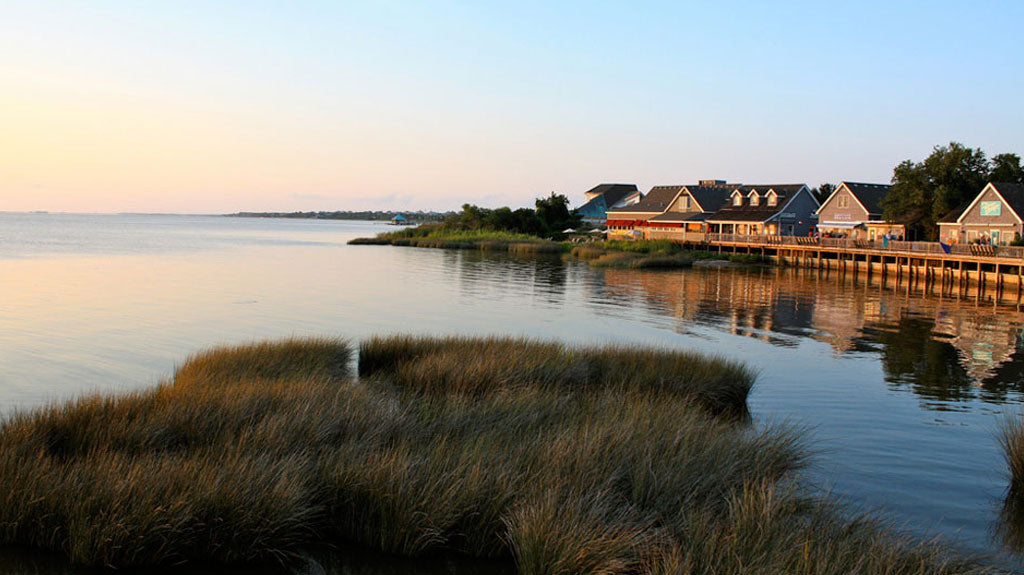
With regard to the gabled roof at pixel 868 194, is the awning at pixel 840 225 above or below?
below

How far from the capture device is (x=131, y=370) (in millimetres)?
18312

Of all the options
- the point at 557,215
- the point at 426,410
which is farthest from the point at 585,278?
the point at 557,215

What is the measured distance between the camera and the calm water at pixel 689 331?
12680 mm

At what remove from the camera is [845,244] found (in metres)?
66.0

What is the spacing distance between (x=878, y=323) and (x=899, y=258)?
31.4 m

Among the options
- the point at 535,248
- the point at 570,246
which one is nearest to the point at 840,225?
the point at 570,246

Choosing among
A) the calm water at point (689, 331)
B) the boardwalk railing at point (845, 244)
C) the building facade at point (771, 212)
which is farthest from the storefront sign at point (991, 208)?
the building facade at point (771, 212)

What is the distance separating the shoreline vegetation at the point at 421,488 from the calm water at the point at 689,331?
2500mm

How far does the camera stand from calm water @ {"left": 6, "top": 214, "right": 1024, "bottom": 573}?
12.7 metres

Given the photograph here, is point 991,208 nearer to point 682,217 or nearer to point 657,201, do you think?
point 682,217

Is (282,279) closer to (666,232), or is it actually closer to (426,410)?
(426,410)

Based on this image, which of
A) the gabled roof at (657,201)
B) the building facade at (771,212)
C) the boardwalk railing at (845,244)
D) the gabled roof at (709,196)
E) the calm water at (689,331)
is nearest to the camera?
the calm water at (689,331)

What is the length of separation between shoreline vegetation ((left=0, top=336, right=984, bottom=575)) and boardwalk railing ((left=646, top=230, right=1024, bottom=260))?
157ft

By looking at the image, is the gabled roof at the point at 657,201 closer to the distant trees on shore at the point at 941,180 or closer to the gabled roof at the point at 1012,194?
the distant trees on shore at the point at 941,180
